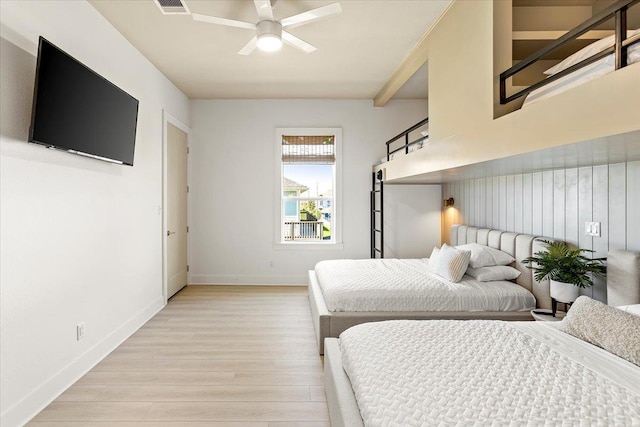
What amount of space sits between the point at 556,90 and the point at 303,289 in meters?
4.02

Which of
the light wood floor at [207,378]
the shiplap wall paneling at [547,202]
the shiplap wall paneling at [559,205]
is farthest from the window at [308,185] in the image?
the shiplap wall paneling at [559,205]

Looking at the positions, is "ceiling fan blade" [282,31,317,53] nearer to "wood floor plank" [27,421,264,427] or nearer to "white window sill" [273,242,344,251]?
"wood floor plank" [27,421,264,427]

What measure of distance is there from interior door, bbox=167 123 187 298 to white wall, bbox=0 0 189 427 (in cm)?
87

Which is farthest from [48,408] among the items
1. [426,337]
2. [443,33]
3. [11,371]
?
[443,33]

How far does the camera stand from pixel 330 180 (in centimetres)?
554

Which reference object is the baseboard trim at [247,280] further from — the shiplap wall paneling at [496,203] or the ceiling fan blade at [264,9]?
the ceiling fan blade at [264,9]

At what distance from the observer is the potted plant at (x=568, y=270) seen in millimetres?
2381

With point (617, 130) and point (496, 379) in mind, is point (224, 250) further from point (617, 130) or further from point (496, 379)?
point (617, 130)

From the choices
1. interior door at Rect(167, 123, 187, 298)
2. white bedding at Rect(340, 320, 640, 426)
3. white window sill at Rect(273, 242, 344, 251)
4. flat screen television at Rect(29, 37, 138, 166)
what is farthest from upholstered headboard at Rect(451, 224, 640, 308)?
interior door at Rect(167, 123, 187, 298)

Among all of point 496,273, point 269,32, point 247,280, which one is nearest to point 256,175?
point 247,280

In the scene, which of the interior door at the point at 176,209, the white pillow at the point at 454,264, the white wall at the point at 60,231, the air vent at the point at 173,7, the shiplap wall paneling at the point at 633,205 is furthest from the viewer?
the interior door at the point at 176,209

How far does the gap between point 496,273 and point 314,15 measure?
265cm

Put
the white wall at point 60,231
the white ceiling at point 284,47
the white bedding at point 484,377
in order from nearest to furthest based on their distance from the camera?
the white bedding at point 484,377 → the white wall at point 60,231 → the white ceiling at point 284,47

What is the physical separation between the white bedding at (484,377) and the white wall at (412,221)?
3.38 metres
